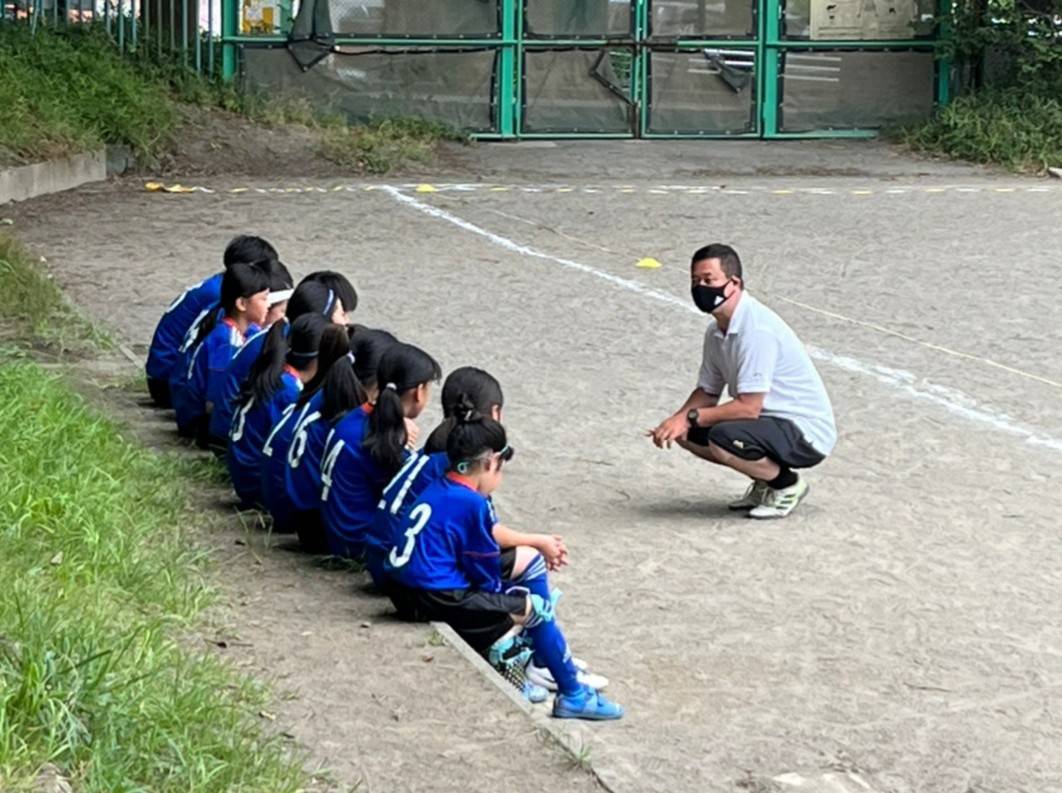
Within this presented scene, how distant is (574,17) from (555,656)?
16.6 metres

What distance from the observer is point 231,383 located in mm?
8516

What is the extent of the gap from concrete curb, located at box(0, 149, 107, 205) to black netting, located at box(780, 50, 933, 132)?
793 centimetres

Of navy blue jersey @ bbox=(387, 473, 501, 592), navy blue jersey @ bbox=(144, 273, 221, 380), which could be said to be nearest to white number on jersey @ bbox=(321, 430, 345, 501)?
navy blue jersey @ bbox=(387, 473, 501, 592)

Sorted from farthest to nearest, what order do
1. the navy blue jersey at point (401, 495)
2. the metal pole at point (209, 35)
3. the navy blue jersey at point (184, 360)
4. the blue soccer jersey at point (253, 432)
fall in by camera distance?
the metal pole at point (209, 35), the navy blue jersey at point (184, 360), the blue soccer jersey at point (253, 432), the navy blue jersey at point (401, 495)

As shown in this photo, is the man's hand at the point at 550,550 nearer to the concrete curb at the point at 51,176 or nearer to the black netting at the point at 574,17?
the concrete curb at the point at 51,176

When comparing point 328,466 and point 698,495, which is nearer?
point 328,466

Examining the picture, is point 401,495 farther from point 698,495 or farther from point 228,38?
point 228,38

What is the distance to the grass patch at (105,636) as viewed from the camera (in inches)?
176

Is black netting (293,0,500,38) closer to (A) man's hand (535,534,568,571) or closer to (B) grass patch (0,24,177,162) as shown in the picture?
(B) grass patch (0,24,177,162)

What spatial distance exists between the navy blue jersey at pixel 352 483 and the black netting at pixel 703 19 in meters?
15.6

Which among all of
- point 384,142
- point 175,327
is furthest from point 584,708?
point 384,142

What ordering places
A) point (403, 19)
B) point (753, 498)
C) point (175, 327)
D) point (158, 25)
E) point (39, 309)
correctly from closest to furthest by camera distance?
point (753, 498) → point (175, 327) → point (39, 309) → point (158, 25) → point (403, 19)

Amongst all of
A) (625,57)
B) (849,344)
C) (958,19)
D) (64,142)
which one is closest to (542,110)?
(625,57)

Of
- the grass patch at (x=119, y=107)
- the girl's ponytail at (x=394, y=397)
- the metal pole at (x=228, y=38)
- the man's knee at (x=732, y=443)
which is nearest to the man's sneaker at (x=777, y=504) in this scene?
the man's knee at (x=732, y=443)
